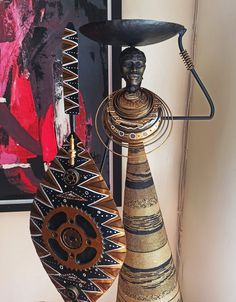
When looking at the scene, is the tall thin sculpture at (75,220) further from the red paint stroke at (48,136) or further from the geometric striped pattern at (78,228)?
the red paint stroke at (48,136)

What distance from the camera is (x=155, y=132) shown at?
0.76 meters

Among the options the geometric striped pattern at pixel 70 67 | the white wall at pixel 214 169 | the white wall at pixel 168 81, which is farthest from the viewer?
the white wall at pixel 168 81

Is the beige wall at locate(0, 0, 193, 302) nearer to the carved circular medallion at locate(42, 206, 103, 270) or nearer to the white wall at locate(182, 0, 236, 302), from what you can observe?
the white wall at locate(182, 0, 236, 302)

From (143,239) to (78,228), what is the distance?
0.15 meters

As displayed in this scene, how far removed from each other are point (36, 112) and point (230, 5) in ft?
1.93

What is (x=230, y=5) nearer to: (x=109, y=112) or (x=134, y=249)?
(x=109, y=112)

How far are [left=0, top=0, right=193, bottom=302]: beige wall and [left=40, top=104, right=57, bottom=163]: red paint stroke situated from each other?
235 mm

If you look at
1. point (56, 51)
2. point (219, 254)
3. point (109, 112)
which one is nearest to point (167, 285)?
point (219, 254)

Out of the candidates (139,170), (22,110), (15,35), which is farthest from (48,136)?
(139,170)

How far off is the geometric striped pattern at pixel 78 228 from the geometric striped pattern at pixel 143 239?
0.30 feet

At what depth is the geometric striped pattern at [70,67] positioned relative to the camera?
0.68 meters

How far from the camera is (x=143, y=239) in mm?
781

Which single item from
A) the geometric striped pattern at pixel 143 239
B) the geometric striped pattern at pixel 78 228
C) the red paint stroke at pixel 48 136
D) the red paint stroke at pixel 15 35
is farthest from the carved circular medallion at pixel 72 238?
the red paint stroke at pixel 15 35

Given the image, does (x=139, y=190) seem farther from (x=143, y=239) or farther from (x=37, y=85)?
(x=37, y=85)
